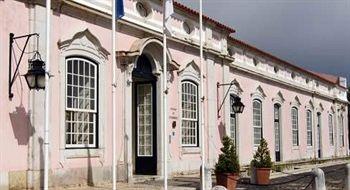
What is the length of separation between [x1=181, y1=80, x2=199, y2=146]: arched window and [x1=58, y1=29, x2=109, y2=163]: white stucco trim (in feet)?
16.0

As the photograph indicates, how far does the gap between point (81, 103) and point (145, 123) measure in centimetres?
407

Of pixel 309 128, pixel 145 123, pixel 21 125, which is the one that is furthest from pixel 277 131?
pixel 21 125

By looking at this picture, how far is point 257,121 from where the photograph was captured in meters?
27.3

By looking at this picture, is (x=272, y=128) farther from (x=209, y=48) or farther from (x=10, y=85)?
(x=10, y=85)

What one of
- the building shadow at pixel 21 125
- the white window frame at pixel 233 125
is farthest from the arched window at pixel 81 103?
the white window frame at pixel 233 125

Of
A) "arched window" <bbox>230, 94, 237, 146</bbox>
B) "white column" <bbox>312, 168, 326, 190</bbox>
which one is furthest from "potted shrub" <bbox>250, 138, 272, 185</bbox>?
"arched window" <bbox>230, 94, 237, 146</bbox>

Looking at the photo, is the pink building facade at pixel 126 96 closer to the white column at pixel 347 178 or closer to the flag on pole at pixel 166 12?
the flag on pole at pixel 166 12

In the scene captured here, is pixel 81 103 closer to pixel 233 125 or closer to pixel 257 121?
pixel 233 125

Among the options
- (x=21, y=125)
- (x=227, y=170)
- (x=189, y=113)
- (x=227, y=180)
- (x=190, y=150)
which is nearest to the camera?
(x=21, y=125)

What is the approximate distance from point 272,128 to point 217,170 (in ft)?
46.8

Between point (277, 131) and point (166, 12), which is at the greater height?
point (166, 12)

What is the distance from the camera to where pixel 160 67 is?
18031 mm

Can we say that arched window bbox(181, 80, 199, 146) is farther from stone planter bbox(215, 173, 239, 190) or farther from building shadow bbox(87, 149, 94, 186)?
building shadow bbox(87, 149, 94, 186)

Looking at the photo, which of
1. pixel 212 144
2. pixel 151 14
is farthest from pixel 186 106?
pixel 151 14
